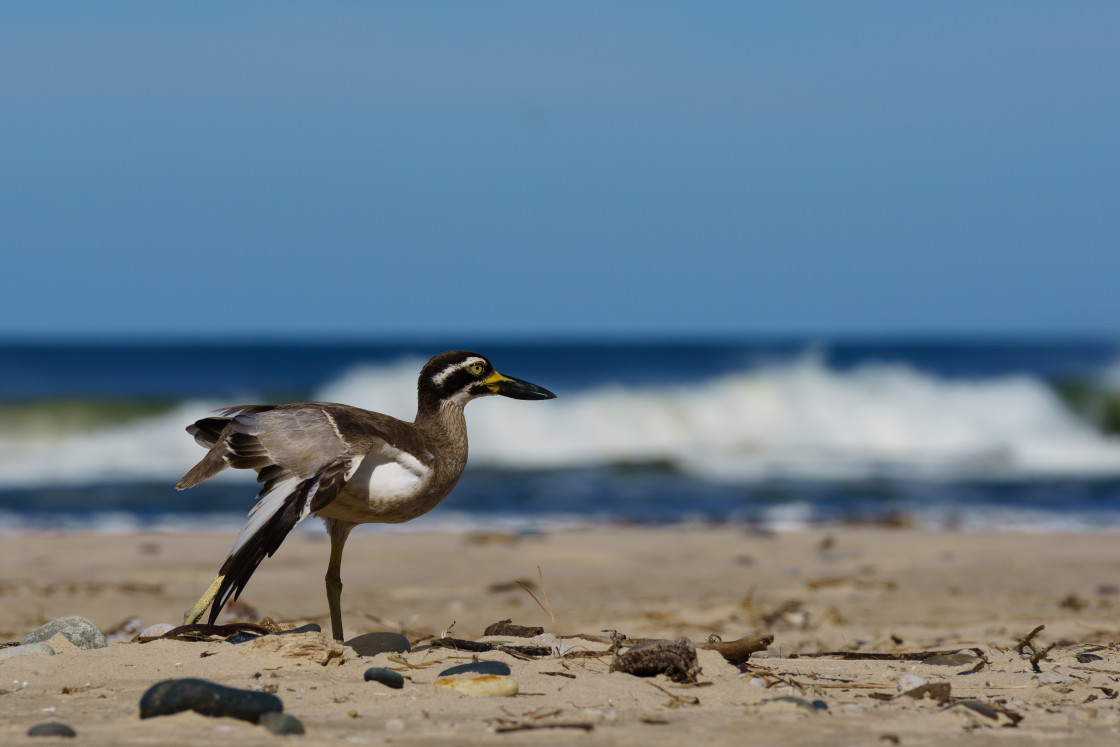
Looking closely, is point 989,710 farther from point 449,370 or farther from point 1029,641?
point 449,370

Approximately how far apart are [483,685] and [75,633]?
1941 millimetres

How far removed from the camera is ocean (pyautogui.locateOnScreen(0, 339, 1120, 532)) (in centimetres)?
1436

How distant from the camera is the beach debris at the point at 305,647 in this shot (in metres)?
4.23

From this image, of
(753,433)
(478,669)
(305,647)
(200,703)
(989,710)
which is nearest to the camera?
(200,703)

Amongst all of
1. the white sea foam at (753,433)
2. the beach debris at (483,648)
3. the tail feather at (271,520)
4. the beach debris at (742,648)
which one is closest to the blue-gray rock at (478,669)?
the beach debris at (483,648)

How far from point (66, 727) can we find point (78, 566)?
6575 mm

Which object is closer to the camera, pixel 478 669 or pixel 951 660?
pixel 478 669

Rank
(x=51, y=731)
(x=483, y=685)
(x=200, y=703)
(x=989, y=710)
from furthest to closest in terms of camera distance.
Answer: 1. (x=483, y=685)
2. (x=989, y=710)
3. (x=200, y=703)
4. (x=51, y=731)

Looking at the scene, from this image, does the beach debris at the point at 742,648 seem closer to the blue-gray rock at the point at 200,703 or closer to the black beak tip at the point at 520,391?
the black beak tip at the point at 520,391

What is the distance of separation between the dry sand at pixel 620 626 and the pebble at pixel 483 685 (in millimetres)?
41

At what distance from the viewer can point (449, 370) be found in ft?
16.7

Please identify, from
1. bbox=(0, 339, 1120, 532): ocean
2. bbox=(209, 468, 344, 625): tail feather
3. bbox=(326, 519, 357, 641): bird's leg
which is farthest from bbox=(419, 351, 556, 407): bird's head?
bbox=(0, 339, 1120, 532): ocean

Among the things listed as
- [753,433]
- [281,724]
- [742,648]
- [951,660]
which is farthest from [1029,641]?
[753,433]

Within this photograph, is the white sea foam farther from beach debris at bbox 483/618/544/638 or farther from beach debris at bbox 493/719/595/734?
beach debris at bbox 493/719/595/734
